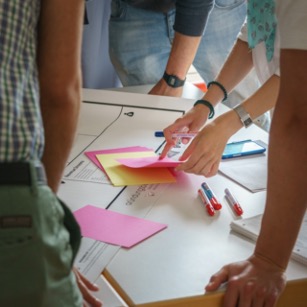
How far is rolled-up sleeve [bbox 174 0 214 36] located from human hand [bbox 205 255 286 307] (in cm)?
111

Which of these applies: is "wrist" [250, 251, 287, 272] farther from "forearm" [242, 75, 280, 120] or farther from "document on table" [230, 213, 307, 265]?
"forearm" [242, 75, 280, 120]

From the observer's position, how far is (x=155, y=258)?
835 mm

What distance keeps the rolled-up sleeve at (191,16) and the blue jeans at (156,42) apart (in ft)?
0.52

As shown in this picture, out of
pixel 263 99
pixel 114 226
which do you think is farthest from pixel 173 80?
pixel 114 226

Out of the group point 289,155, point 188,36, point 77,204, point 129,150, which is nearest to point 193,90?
point 188,36

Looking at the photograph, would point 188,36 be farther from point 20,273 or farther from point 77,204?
point 20,273

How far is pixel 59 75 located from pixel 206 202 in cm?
52

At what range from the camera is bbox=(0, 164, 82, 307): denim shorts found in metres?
0.47

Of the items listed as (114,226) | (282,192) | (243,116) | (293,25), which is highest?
(293,25)

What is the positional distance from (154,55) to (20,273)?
5.05 feet

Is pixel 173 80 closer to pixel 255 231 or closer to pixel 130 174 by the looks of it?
pixel 130 174

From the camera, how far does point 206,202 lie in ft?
3.33

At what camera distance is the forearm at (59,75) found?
0.56 meters

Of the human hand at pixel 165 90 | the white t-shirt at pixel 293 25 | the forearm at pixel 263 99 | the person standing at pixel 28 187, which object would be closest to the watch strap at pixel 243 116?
the forearm at pixel 263 99
